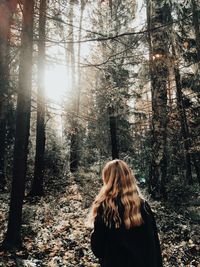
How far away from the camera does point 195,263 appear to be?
8.73 metres

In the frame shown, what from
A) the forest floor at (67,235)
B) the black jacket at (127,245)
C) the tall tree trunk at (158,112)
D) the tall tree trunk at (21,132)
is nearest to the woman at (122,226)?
the black jacket at (127,245)

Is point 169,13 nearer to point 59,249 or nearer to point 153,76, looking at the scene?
point 153,76

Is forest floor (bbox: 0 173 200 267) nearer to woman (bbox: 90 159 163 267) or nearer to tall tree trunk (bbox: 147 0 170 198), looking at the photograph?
tall tree trunk (bbox: 147 0 170 198)

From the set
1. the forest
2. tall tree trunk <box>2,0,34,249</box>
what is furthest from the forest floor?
tall tree trunk <box>2,0,34,249</box>

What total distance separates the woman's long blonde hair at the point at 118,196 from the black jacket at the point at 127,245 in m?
0.07

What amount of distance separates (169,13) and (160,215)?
8.46 metres

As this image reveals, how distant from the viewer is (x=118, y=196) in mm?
4113

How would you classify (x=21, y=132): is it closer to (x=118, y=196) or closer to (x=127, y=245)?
(x=118, y=196)

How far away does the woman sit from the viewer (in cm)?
399

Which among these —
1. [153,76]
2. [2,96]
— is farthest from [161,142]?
[2,96]

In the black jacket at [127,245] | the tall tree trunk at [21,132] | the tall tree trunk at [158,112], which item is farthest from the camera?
the tall tree trunk at [158,112]

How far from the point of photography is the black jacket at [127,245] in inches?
157

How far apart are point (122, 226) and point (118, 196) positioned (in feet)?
1.03

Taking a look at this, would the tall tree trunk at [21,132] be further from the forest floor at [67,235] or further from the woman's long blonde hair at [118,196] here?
the woman's long blonde hair at [118,196]
